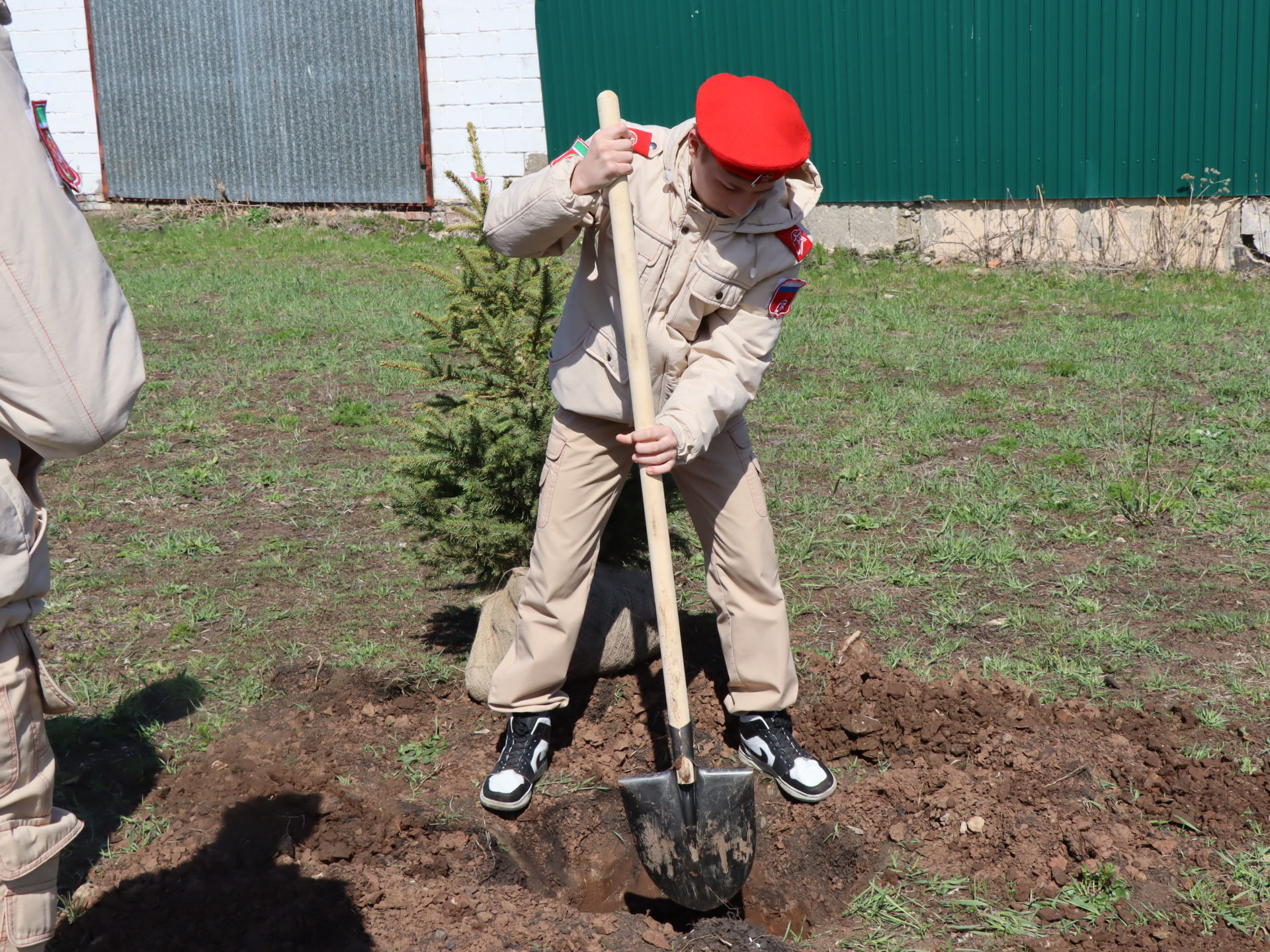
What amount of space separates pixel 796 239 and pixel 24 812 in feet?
7.36

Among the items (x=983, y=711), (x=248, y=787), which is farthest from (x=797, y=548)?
(x=248, y=787)

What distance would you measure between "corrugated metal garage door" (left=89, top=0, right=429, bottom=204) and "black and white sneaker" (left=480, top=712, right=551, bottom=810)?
1061 centimetres

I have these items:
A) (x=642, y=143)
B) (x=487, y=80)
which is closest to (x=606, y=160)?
(x=642, y=143)

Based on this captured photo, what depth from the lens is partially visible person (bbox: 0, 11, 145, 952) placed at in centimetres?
180

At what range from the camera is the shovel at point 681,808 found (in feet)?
9.82

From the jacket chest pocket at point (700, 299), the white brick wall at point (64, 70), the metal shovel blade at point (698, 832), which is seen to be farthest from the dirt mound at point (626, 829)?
the white brick wall at point (64, 70)

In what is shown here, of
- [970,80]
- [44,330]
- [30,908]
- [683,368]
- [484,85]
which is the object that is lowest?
[30,908]

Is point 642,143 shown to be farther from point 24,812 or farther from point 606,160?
point 24,812

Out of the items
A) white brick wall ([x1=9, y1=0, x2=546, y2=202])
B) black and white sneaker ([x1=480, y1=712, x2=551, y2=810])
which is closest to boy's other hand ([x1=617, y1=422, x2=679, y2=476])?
black and white sneaker ([x1=480, y1=712, x2=551, y2=810])

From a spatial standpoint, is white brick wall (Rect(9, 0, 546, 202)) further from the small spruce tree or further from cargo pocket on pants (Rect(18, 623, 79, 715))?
cargo pocket on pants (Rect(18, 623, 79, 715))

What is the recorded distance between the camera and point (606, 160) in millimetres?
2764

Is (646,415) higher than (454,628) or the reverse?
higher

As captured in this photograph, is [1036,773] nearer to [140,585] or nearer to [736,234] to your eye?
[736,234]

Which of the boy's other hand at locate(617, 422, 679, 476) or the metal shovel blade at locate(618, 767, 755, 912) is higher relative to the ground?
the boy's other hand at locate(617, 422, 679, 476)
